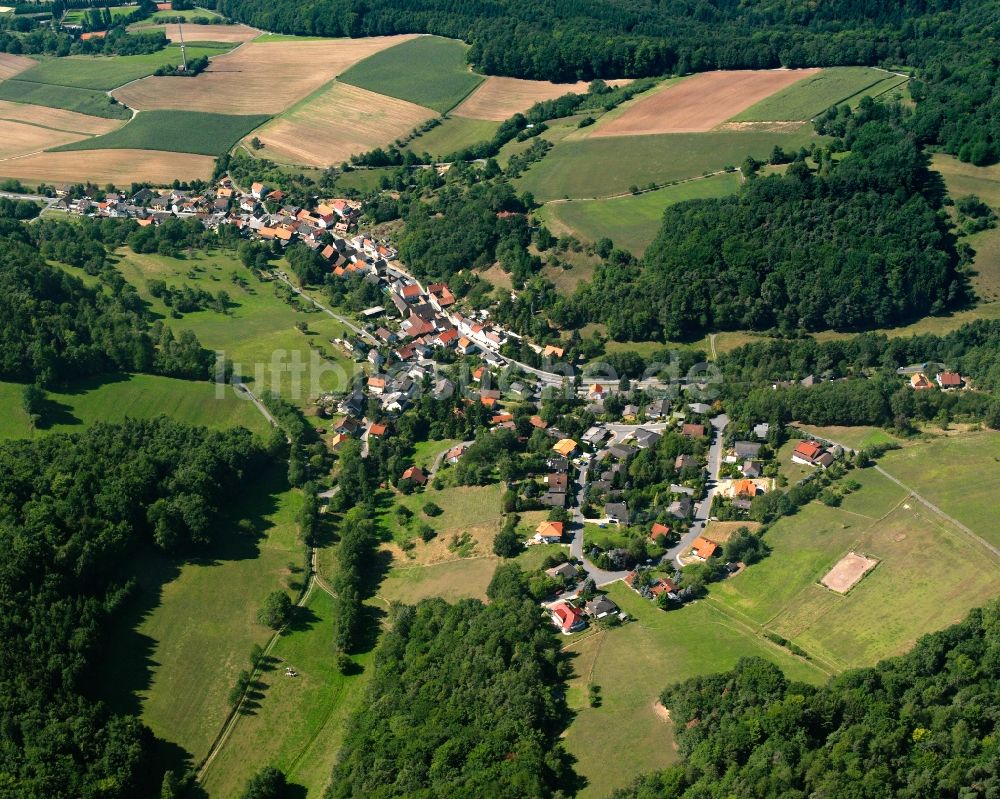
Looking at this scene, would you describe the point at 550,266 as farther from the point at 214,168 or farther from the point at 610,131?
the point at 214,168

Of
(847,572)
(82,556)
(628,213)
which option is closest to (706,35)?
(628,213)

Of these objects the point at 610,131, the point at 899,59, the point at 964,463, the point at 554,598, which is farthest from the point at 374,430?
the point at 899,59

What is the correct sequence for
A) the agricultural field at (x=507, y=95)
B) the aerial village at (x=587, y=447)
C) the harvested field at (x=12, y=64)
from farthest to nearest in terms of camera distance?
the harvested field at (x=12, y=64) → the agricultural field at (x=507, y=95) → the aerial village at (x=587, y=447)

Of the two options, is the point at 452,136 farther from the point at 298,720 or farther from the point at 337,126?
the point at 298,720

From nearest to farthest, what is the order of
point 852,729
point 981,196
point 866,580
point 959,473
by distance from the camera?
point 852,729 → point 866,580 → point 959,473 → point 981,196

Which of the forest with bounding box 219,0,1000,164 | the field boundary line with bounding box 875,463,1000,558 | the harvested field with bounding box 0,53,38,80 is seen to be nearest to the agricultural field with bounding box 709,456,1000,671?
the field boundary line with bounding box 875,463,1000,558

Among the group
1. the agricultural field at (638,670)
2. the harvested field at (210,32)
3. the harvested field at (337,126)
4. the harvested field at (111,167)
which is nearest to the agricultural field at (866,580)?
the agricultural field at (638,670)

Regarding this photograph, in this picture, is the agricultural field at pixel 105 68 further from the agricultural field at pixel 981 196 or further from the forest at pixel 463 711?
the forest at pixel 463 711
